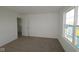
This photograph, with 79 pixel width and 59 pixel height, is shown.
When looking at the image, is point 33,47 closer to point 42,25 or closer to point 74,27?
point 74,27

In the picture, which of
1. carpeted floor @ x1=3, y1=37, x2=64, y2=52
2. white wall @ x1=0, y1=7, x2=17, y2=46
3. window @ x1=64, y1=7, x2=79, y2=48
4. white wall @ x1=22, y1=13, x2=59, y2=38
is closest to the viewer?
window @ x1=64, y1=7, x2=79, y2=48

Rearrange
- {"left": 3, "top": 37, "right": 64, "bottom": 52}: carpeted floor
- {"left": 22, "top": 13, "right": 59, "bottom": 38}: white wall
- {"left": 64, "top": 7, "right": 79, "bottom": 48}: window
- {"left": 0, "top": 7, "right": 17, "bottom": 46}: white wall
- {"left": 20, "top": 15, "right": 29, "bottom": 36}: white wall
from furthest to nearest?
{"left": 20, "top": 15, "right": 29, "bottom": 36}: white wall, {"left": 22, "top": 13, "right": 59, "bottom": 38}: white wall, {"left": 0, "top": 7, "right": 17, "bottom": 46}: white wall, {"left": 3, "top": 37, "right": 64, "bottom": 52}: carpeted floor, {"left": 64, "top": 7, "right": 79, "bottom": 48}: window

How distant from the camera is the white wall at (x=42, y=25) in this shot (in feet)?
22.8

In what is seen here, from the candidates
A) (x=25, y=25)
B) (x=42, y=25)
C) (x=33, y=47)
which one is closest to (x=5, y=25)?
(x=33, y=47)

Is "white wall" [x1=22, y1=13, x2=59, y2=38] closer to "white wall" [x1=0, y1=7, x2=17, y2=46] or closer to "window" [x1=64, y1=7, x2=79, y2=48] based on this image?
"white wall" [x1=0, y1=7, x2=17, y2=46]

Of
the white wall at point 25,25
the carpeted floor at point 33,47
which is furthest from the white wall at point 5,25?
the white wall at point 25,25

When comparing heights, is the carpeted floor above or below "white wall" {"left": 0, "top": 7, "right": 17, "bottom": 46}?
below

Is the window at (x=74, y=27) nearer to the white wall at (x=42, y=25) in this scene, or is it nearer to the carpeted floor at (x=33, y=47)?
the carpeted floor at (x=33, y=47)

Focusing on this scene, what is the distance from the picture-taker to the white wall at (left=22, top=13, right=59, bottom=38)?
6960 millimetres

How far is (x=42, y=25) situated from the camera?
743 cm

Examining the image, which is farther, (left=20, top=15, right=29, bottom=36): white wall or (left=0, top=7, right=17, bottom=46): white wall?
(left=20, top=15, right=29, bottom=36): white wall

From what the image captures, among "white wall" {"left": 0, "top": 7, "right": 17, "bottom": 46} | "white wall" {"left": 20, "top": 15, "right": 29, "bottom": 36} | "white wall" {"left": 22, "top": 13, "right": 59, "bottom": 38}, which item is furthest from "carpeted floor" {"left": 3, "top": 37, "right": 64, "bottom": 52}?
"white wall" {"left": 20, "top": 15, "right": 29, "bottom": 36}
